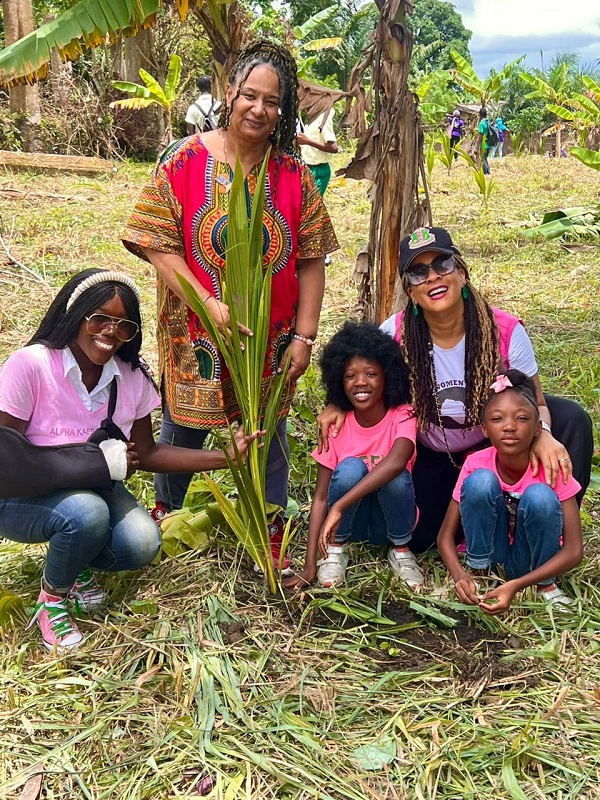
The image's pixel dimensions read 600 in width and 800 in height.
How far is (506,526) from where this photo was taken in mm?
2373

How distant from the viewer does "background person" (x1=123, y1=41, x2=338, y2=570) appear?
7.29 feet

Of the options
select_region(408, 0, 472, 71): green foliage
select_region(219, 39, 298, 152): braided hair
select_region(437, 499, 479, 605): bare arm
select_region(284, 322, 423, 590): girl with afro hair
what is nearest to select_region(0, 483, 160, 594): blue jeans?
select_region(284, 322, 423, 590): girl with afro hair

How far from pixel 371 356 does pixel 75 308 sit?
3.07 ft

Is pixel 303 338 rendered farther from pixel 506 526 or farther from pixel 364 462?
pixel 506 526

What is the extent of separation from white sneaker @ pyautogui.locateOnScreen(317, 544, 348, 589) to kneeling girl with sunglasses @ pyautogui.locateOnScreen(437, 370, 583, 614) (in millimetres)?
336

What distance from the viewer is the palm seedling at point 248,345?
2.06 meters

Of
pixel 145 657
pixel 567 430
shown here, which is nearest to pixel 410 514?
pixel 567 430

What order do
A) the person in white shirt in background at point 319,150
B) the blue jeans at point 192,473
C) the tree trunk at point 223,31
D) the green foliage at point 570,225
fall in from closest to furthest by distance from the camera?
the blue jeans at point 192,473 → the tree trunk at point 223,31 → the person in white shirt in background at point 319,150 → the green foliage at point 570,225

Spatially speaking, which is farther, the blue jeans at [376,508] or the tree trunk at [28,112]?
the tree trunk at [28,112]

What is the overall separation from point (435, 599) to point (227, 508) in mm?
711

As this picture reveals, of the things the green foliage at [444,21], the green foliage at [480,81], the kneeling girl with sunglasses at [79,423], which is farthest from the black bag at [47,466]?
the green foliage at [444,21]

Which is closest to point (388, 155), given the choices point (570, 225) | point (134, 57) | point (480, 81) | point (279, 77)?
point (279, 77)

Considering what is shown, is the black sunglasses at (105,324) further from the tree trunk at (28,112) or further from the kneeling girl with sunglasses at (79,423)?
the tree trunk at (28,112)

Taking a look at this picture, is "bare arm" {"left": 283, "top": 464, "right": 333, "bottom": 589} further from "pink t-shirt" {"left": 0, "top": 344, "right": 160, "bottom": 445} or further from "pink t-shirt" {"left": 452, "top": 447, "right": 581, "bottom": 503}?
"pink t-shirt" {"left": 0, "top": 344, "right": 160, "bottom": 445}
